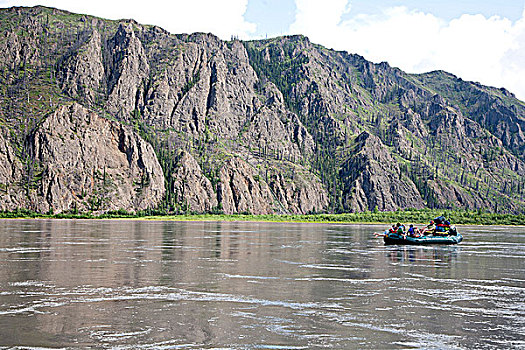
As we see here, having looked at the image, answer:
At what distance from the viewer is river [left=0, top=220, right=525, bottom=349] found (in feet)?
80.3

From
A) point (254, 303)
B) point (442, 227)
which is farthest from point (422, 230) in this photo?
point (254, 303)

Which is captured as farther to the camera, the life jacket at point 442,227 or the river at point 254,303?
the life jacket at point 442,227

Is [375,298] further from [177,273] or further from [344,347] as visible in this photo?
[177,273]

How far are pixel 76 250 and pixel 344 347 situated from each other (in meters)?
49.4

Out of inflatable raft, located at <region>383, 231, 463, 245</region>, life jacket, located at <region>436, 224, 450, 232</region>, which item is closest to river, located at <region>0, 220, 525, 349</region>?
inflatable raft, located at <region>383, 231, 463, 245</region>

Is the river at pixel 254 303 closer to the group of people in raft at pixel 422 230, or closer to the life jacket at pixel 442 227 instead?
the group of people in raft at pixel 422 230

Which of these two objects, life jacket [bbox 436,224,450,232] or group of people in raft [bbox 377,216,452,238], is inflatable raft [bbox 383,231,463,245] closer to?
group of people in raft [bbox 377,216,452,238]

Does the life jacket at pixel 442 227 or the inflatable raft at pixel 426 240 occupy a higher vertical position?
the life jacket at pixel 442 227

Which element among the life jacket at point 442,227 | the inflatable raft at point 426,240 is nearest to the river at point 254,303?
the inflatable raft at point 426,240

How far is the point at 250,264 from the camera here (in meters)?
53.8

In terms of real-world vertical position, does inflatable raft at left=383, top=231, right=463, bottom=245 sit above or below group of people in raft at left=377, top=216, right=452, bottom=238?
below

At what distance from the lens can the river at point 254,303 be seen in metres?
24.5

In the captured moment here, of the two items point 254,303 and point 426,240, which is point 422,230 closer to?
point 426,240

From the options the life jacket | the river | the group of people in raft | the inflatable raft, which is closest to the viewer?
the river
